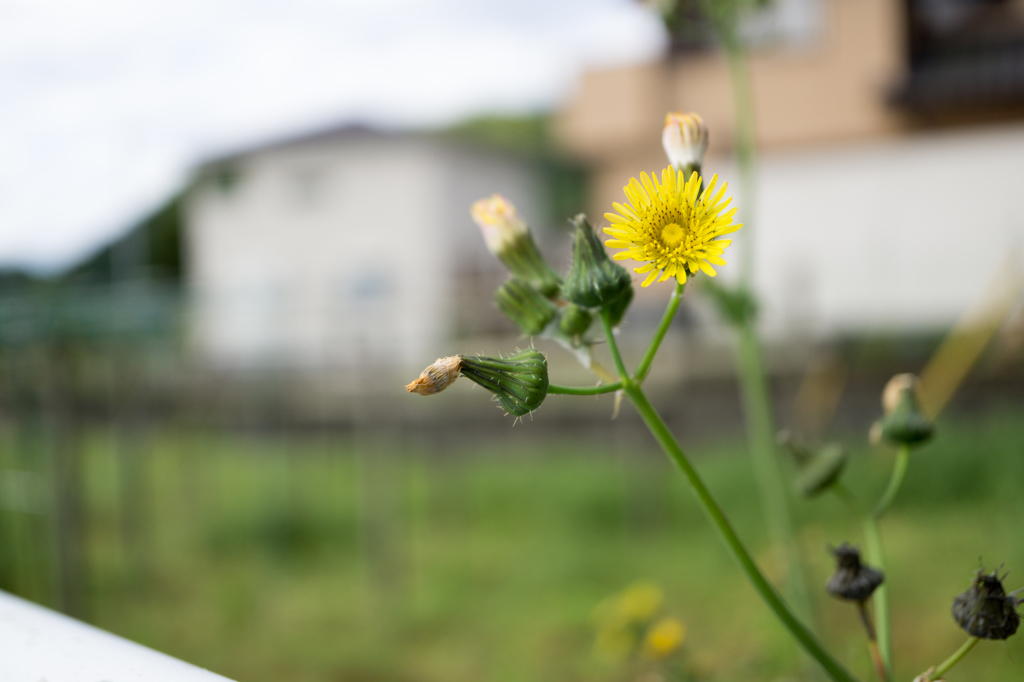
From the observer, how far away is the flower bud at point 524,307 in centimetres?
42

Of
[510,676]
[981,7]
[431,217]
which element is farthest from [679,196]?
[431,217]

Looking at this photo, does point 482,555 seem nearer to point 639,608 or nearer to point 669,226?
point 639,608

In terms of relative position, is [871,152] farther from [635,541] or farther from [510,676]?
[510,676]

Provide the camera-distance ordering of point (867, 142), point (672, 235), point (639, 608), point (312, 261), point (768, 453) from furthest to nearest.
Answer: point (312, 261) < point (867, 142) < point (639, 608) < point (768, 453) < point (672, 235)

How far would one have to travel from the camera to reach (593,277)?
1.23 feet

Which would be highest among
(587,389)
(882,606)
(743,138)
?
(743,138)

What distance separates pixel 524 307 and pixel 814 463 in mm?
183

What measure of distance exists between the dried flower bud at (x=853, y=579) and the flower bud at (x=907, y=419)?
9 centimetres

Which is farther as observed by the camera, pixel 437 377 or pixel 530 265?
pixel 530 265

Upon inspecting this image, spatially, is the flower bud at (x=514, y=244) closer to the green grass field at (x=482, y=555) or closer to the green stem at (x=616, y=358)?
the green stem at (x=616, y=358)

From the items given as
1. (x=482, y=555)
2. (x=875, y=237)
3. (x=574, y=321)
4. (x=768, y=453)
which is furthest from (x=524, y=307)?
(x=875, y=237)

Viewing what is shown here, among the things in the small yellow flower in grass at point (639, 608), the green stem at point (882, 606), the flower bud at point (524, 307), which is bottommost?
the small yellow flower in grass at point (639, 608)

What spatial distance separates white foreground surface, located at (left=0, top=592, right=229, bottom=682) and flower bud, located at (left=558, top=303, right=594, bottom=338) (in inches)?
8.5

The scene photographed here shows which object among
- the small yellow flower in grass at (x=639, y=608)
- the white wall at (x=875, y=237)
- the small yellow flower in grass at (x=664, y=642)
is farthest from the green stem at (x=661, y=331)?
the white wall at (x=875, y=237)
